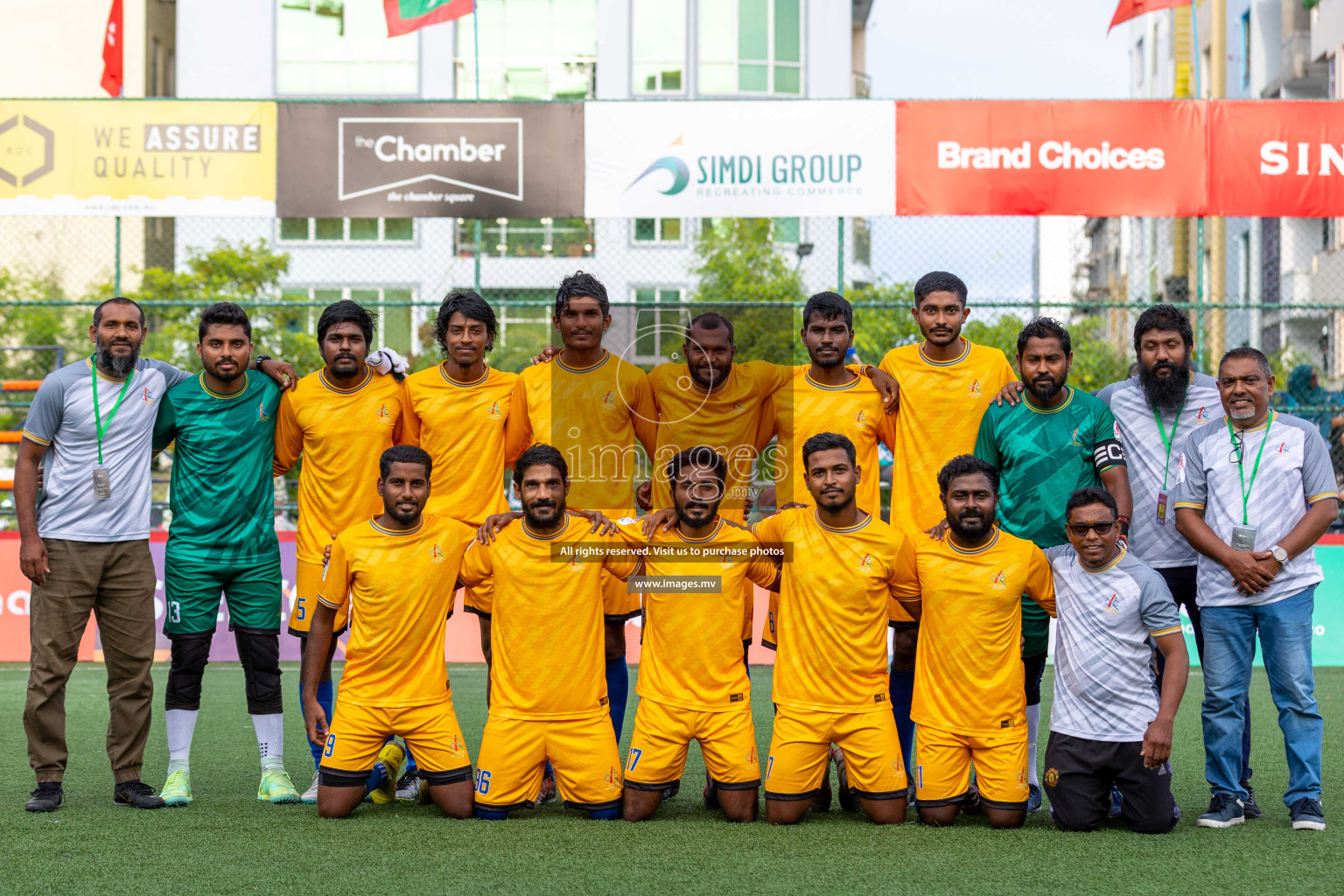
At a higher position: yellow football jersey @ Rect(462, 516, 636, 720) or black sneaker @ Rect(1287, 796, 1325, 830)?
yellow football jersey @ Rect(462, 516, 636, 720)

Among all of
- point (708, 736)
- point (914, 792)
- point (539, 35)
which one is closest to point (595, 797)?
point (708, 736)

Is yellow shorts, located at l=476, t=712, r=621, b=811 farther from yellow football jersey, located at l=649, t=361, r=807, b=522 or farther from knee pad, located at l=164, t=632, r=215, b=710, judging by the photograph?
knee pad, located at l=164, t=632, r=215, b=710

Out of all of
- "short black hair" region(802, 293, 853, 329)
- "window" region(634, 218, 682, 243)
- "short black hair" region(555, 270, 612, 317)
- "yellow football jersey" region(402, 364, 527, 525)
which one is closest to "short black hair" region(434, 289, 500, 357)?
"yellow football jersey" region(402, 364, 527, 525)

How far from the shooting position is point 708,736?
18.1 feet

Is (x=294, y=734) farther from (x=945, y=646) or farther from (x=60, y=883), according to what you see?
(x=945, y=646)

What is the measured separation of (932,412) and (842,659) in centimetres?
125

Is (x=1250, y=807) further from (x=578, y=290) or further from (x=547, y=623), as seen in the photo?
(x=578, y=290)

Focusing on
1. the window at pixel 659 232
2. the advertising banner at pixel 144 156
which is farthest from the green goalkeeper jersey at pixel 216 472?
the window at pixel 659 232

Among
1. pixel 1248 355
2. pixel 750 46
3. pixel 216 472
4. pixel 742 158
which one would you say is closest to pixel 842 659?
pixel 1248 355

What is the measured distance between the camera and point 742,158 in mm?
10688

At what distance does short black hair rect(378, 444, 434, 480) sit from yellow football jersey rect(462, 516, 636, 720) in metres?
0.45

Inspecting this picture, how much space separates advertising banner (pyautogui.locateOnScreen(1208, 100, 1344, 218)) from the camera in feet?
35.0

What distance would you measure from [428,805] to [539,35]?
3346 cm

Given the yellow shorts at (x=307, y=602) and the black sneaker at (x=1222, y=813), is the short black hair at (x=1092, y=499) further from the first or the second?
the yellow shorts at (x=307, y=602)
